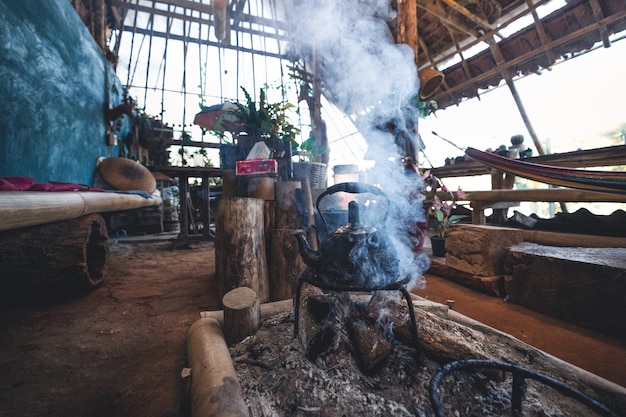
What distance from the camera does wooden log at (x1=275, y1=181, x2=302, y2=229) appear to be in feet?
9.18

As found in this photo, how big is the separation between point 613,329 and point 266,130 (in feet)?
11.9

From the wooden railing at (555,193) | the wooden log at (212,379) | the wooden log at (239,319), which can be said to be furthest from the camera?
the wooden railing at (555,193)

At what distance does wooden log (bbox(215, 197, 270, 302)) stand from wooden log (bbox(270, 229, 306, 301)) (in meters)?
0.17

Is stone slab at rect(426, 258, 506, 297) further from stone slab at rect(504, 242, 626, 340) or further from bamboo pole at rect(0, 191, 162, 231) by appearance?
bamboo pole at rect(0, 191, 162, 231)

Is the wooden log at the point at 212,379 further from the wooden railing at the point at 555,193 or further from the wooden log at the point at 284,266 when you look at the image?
the wooden railing at the point at 555,193

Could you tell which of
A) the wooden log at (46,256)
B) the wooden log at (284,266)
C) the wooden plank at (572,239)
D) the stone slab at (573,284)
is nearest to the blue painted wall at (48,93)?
the wooden log at (46,256)

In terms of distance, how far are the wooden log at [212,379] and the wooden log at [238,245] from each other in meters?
0.84

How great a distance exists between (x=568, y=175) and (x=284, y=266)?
250 centimetres

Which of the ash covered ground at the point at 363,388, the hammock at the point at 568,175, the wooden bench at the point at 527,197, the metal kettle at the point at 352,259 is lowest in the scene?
the ash covered ground at the point at 363,388

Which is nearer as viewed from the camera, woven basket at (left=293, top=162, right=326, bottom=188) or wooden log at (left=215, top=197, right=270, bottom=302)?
wooden log at (left=215, top=197, right=270, bottom=302)

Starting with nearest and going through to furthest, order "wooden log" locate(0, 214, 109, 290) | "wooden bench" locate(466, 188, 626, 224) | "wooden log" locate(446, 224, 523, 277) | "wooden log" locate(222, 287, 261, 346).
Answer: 1. "wooden log" locate(222, 287, 261, 346)
2. "wooden log" locate(0, 214, 109, 290)
3. "wooden log" locate(446, 224, 523, 277)
4. "wooden bench" locate(466, 188, 626, 224)

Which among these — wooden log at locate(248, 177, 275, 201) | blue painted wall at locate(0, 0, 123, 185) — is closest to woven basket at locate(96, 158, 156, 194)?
blue painted wall at locate(0, 0, 123, 185)

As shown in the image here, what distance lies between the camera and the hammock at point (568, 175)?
1.80 metres

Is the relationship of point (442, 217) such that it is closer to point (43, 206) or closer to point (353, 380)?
point (353, 380)
